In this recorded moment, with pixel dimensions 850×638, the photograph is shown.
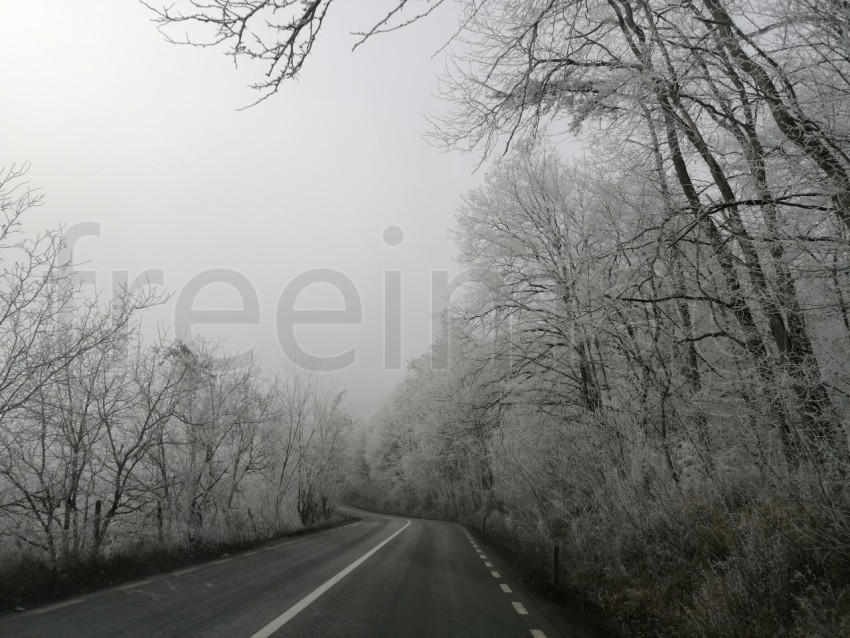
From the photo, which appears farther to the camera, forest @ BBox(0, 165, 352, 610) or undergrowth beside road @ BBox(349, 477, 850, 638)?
forest @ BBox(0, 165, 352, 610)

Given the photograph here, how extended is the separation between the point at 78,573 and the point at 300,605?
4098mm

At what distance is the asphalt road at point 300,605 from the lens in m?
4.92

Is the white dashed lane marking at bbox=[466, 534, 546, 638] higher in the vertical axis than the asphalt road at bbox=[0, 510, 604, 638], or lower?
lower

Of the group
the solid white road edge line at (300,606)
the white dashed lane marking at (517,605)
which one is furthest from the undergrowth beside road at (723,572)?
the solid white road edge line at (300,606)

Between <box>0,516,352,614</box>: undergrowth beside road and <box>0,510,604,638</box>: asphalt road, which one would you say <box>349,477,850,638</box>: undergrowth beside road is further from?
<box>0,516,352,614</box>: undergrowth beside road

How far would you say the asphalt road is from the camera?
492 cm

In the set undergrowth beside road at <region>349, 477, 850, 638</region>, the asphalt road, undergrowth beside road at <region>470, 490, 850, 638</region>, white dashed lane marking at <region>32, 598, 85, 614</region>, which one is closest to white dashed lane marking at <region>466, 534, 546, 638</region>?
the asphalt road

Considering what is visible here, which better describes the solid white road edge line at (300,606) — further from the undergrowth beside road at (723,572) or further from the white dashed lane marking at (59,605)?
the undergrowth beside road at (723,572)

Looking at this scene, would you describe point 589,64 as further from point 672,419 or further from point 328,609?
point 328,609

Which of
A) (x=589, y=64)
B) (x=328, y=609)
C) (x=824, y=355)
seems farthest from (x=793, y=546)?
(x=589, y=64)

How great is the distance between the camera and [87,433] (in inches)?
356

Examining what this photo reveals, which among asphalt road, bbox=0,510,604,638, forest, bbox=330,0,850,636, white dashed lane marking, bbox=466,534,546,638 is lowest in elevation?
white dashed lane marking, bbox=466,534,546,638

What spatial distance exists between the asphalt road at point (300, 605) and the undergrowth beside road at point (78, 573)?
41 cm

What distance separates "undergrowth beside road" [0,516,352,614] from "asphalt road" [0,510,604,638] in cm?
41
